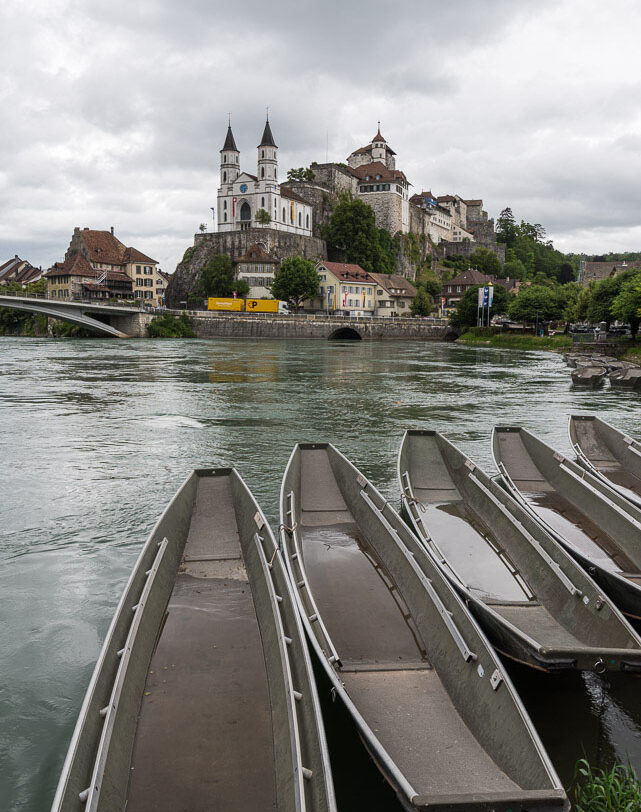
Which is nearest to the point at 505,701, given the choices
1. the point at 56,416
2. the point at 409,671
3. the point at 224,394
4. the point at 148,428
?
the point at 409,671

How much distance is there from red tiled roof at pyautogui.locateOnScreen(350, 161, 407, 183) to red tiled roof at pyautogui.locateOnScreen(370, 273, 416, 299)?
2814 centimetres

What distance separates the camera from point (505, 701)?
17.1 ft

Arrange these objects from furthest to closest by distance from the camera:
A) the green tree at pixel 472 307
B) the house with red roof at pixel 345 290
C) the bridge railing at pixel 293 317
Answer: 1. the house with red roof at pixel 345 290
2. the bridge railing at pixel 293 317
3. the green tree at pixel 472 307

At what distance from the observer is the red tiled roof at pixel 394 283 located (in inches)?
4776

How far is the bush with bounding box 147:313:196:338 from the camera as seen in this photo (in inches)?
3688

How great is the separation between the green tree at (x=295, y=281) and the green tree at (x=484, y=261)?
205 feet

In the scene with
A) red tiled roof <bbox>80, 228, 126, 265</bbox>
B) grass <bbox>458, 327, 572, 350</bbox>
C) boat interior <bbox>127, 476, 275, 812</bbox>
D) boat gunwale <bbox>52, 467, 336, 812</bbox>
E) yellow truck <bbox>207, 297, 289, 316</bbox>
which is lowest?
boat interior <bbox>127, 476, 275, 812</bbox>

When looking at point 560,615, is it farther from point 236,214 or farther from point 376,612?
point 236,214

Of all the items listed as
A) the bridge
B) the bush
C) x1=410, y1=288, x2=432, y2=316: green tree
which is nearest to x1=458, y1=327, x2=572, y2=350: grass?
x1=410, y1=288, x2=432, y2=316: green tree

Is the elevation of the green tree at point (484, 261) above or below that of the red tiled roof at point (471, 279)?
above

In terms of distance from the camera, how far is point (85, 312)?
282 ft

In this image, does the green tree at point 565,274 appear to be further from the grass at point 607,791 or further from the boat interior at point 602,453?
the grass at point 607,791

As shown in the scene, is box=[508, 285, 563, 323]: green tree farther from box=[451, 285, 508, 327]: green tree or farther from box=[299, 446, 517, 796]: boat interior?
box=[299, 446, 517, 796]: boat interior

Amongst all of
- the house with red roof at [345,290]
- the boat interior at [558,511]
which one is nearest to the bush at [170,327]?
the house with red roof at [345,290]
